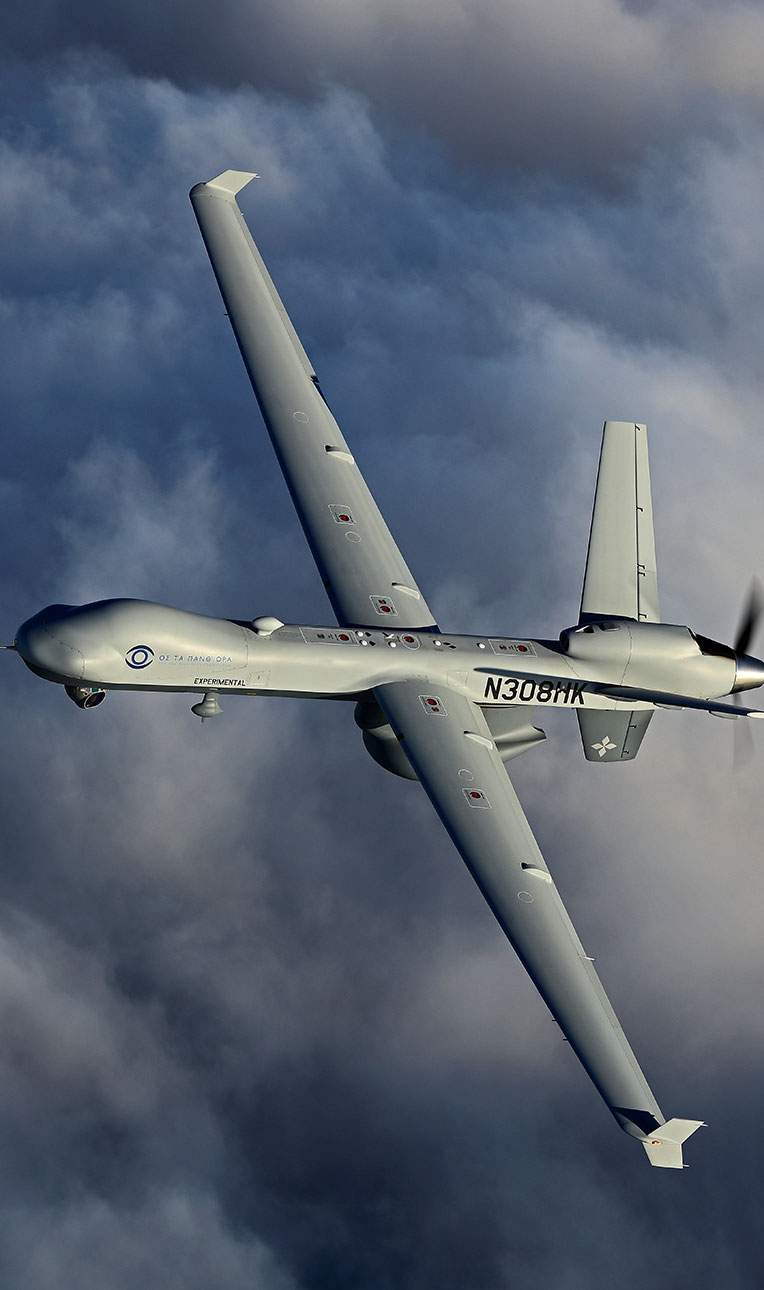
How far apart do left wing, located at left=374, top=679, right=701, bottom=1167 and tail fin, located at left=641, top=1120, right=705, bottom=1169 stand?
2cm

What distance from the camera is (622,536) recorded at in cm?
4672

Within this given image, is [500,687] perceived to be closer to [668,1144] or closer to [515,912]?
[515,912]

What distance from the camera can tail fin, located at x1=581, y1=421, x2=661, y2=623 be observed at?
150ft

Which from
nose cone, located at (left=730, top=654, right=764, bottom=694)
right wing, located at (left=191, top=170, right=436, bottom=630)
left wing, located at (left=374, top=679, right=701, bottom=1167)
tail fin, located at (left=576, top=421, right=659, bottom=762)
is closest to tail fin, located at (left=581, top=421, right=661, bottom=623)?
tail fin, located at (left=576, top=421, right=659, bottom=762)

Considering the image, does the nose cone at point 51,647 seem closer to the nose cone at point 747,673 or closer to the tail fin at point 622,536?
the tail fin at point 622,536

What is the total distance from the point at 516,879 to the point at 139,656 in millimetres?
12282

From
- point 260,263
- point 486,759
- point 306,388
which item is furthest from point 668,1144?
point 260,263

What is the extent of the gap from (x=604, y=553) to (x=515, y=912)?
1398 cm

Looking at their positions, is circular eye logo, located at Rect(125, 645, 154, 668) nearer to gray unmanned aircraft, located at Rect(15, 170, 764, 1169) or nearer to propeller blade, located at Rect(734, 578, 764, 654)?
gray unmanned aircraft, located at Rect(15, 170, 764, 1169)

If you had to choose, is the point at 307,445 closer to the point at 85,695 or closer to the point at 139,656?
the point at 139,656

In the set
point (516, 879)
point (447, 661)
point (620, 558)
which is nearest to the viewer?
point (516, 879)

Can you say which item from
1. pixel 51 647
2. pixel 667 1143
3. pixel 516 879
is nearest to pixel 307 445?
pixel 51 647

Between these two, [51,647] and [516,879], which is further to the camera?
[51,647]

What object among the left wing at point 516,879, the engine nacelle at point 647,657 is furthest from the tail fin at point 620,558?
the left wing at point 516,879
